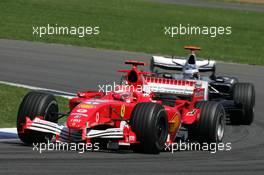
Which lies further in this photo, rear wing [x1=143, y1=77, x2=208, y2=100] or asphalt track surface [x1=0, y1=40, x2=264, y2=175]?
rear wing [x1=143, y1=77, x2=208, y2=100]

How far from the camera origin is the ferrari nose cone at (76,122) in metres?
12.8

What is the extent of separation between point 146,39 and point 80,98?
18.3m

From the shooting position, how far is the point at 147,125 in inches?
510

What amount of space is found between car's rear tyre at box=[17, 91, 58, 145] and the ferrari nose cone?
0.73 m

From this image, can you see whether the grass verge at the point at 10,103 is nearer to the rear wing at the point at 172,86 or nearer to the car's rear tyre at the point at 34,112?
the car's rear tyre at the point at 34,112

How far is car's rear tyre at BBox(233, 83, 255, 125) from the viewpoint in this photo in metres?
17.7

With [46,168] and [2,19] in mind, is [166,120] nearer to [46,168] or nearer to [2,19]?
[46,168]

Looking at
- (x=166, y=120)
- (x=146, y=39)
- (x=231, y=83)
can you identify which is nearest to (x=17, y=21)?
(x=146, y=39)

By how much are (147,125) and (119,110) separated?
3.07 feet
